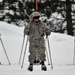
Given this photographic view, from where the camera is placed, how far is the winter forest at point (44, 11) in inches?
1132

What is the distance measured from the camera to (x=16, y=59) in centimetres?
1903

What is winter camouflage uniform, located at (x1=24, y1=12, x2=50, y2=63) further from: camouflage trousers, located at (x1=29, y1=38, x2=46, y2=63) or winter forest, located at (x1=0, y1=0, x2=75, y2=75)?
winter forest, located at (x1=0, y1=0, x2=75, y2=75)

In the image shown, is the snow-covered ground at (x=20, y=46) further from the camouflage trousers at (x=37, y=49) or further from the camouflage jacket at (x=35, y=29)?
the camouflage jacket at (x=35, y=29)

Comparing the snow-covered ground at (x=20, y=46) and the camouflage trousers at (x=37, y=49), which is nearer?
the camouflage trousers at (x=37, y=49)

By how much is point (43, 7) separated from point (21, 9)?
3017mm

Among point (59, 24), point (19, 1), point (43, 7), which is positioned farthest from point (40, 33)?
point (59, 24)

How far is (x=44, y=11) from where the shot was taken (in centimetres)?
2888

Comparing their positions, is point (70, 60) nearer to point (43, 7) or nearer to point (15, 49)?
point (15, 49)

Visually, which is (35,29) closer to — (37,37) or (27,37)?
(37,37)

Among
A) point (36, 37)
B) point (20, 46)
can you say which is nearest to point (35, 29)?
point (36, 37)

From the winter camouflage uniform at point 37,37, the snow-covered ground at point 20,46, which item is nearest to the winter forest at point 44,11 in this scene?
the snow-covered ground at point 20,46

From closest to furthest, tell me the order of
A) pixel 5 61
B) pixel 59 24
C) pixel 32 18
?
pixel 32 18 < pixel 5 61 < pixel 59 24

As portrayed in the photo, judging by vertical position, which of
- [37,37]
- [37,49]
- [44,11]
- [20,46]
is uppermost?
[37,37]

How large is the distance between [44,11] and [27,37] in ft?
47.3
